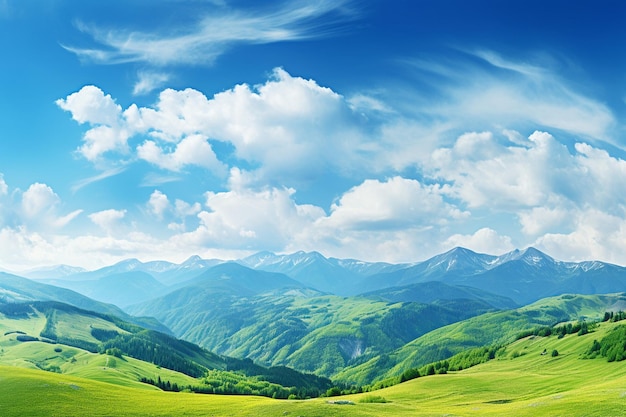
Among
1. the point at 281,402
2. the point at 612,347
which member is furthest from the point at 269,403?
the point at 612,347

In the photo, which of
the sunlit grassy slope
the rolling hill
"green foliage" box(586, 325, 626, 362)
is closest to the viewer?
the sunlit grassy slope

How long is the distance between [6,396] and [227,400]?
39.4 metres

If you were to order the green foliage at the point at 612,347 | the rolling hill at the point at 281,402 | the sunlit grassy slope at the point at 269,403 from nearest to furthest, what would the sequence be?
1. the sunlit grassy slope at the point at 269,403
2. the rolling hill at the point at 281,402
3. the green foliage at the point at 612,347

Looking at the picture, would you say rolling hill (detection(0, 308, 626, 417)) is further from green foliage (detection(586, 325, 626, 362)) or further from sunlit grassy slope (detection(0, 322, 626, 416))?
green foliage (detection(586, 325, 626, 362))

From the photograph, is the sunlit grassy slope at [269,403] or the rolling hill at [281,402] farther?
the rolling hill at [281,402]

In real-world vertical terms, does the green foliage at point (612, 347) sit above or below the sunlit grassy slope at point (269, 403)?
above

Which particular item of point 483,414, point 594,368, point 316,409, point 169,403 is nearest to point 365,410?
point 316,409

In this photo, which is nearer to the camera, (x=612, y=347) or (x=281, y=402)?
(x=281, y=402)

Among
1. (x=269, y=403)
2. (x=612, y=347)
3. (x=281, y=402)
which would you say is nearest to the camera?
(x=281, y=402)

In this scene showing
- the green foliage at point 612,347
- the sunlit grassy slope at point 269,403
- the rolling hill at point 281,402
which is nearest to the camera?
the sunlit grassy slope at point 269,403

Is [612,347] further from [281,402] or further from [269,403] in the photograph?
[269,403]

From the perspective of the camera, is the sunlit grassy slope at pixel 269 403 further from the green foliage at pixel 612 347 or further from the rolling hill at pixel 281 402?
the green foliage at pixel 612 347

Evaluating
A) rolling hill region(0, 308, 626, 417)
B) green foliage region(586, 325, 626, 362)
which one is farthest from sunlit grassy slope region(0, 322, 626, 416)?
green foliage region(586, 325, 626, 362)

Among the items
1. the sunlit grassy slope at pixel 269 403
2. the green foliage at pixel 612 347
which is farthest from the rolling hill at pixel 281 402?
the green foliage at pixel 612 347
